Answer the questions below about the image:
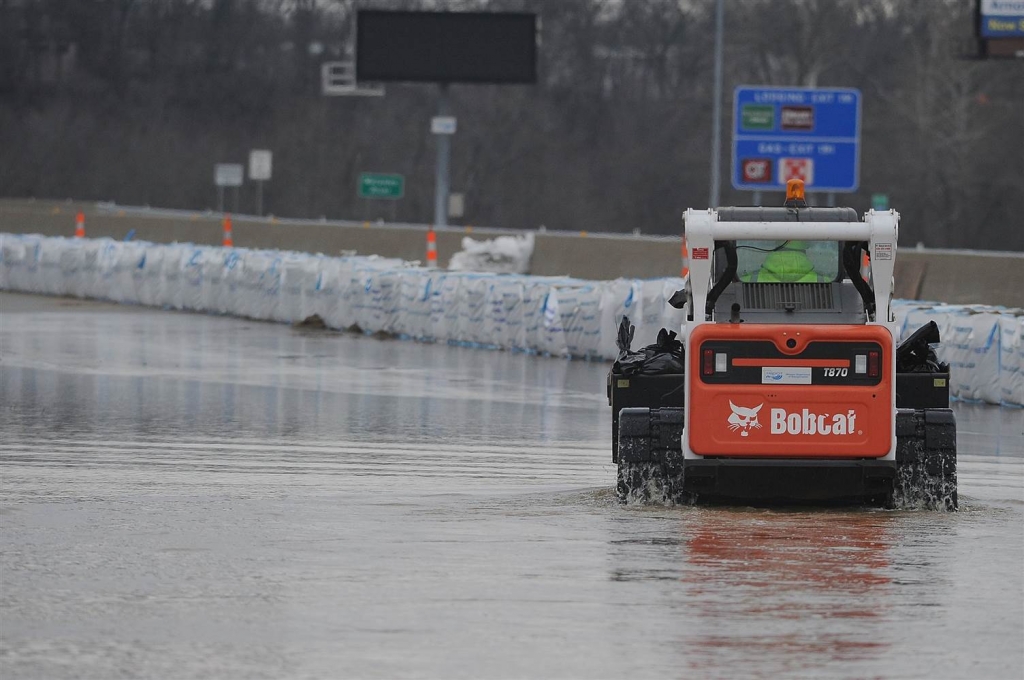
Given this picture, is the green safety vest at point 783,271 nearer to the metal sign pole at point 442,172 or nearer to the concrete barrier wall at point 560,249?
the concrete barrier wall at point 560,249

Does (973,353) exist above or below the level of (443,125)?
below

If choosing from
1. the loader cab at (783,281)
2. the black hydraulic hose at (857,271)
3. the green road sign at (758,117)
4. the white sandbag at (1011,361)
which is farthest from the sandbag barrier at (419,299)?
the green road sign at (758,117)

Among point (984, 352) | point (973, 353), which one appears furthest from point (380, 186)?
point (984, 352)

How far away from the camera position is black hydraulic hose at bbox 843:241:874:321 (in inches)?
453

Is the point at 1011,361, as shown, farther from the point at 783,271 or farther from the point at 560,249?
the point at 560,249

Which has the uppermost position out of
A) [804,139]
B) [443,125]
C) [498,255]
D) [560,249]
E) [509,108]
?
[509,108]

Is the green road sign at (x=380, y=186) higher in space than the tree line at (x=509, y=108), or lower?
lower

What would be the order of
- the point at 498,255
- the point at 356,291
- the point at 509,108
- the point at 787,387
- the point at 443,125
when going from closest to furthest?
the point at 787,387
the point at 356,291
the point at 498,255
the point at 443,125
the point at 509,108

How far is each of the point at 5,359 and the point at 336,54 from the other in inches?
2710

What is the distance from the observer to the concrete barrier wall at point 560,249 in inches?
1065

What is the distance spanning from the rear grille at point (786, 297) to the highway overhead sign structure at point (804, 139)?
2280cm

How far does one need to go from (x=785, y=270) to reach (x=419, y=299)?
13967mm

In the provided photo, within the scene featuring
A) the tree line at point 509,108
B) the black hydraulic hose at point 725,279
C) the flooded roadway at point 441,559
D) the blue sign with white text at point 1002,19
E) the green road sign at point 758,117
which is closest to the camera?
the flooded roadway at point 441,559

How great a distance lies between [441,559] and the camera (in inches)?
385
